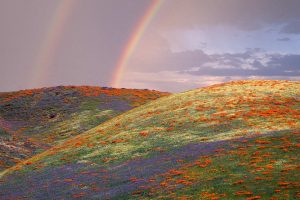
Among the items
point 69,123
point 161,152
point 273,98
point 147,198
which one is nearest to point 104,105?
point 69,123

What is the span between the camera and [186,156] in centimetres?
3531

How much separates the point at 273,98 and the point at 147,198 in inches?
1450

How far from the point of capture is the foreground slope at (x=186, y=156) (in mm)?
26172

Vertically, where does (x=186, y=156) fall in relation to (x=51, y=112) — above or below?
below

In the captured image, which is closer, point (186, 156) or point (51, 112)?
point (186, 156)

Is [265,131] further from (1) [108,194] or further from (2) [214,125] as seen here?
(1) [108,194]

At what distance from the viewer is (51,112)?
85000mm

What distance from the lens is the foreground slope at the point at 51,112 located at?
63.4m

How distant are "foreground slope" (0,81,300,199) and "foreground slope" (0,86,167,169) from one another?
13.3 meters

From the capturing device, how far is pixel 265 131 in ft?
130

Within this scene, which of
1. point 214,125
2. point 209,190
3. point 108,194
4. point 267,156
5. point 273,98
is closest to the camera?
point 209,190

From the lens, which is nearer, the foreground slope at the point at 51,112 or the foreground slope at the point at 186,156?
the foreground slope at the point at 186,156

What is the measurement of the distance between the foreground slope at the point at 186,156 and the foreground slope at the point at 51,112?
43.5 ft

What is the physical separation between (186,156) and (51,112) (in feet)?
184
